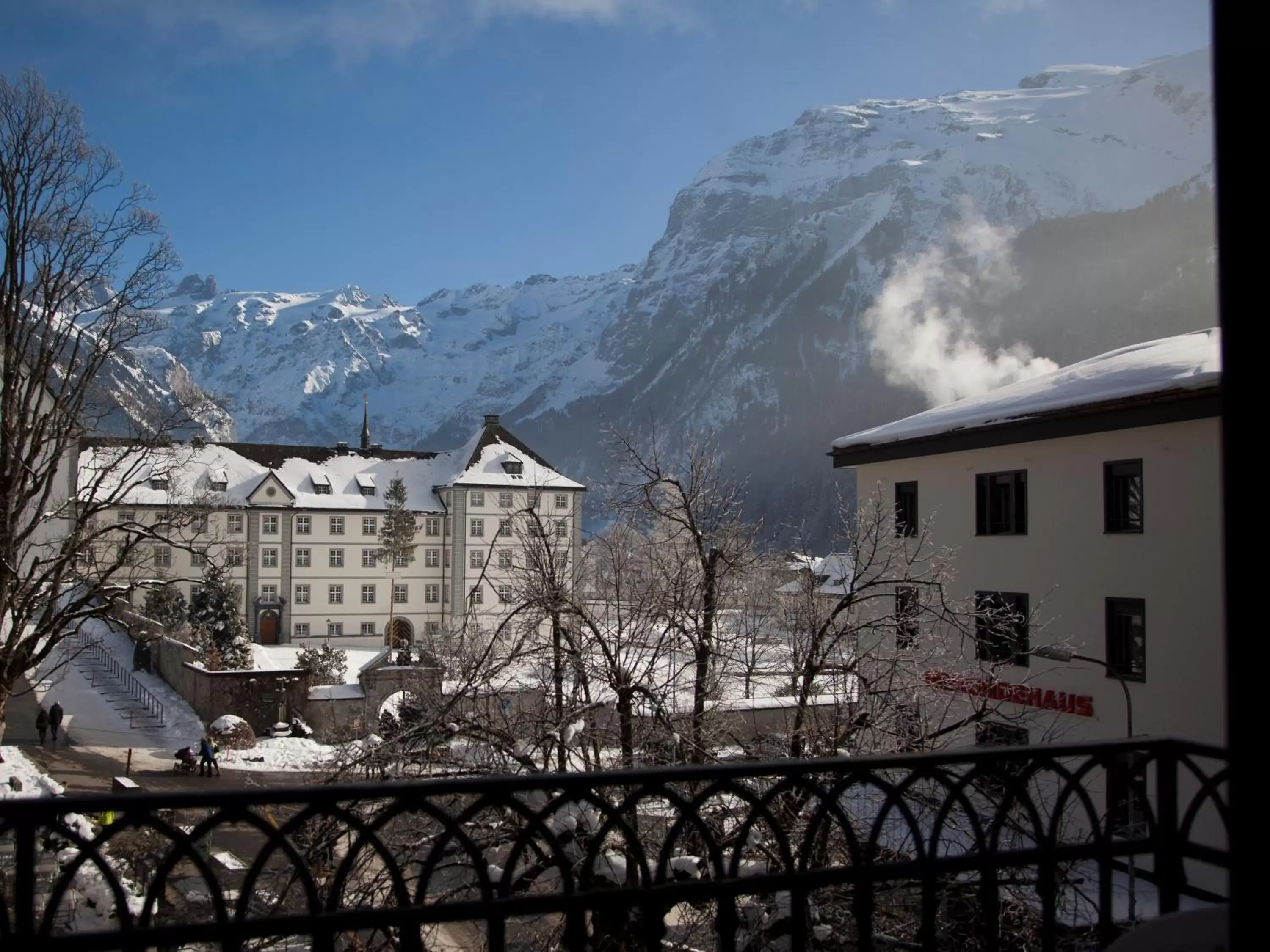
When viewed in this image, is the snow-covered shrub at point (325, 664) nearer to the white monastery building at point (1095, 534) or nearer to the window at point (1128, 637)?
the white monastery building at point (1095, 534)

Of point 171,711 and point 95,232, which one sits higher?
point 95,232

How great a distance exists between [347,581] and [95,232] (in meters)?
44.3

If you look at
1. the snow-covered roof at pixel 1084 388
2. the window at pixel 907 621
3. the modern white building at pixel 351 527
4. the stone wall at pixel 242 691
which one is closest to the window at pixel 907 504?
the snow-covered roof at pixel 1084 388

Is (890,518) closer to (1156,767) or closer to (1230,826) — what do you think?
(1156,767)

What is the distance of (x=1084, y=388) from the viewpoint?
1977cm

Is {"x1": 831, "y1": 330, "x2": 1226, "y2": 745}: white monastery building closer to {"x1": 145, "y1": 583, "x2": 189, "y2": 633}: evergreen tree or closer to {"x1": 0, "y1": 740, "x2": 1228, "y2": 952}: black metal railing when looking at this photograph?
{"x1": 0, "y1": 740, "x2": 1228, "y2": 952}: black metal railing

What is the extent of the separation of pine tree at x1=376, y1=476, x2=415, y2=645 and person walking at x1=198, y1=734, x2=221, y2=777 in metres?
29.3

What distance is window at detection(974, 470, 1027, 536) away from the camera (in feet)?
68.5

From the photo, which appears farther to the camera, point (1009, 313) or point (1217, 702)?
point (1009, 313)

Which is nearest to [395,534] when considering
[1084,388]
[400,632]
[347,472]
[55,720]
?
[347,472]

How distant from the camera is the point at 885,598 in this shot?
22203 millimetres

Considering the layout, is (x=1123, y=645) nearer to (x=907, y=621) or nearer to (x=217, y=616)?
(x=907, y=621)

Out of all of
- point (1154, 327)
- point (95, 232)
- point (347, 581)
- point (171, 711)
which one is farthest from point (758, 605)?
point (1154, 327)

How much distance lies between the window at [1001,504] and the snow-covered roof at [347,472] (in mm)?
32736
